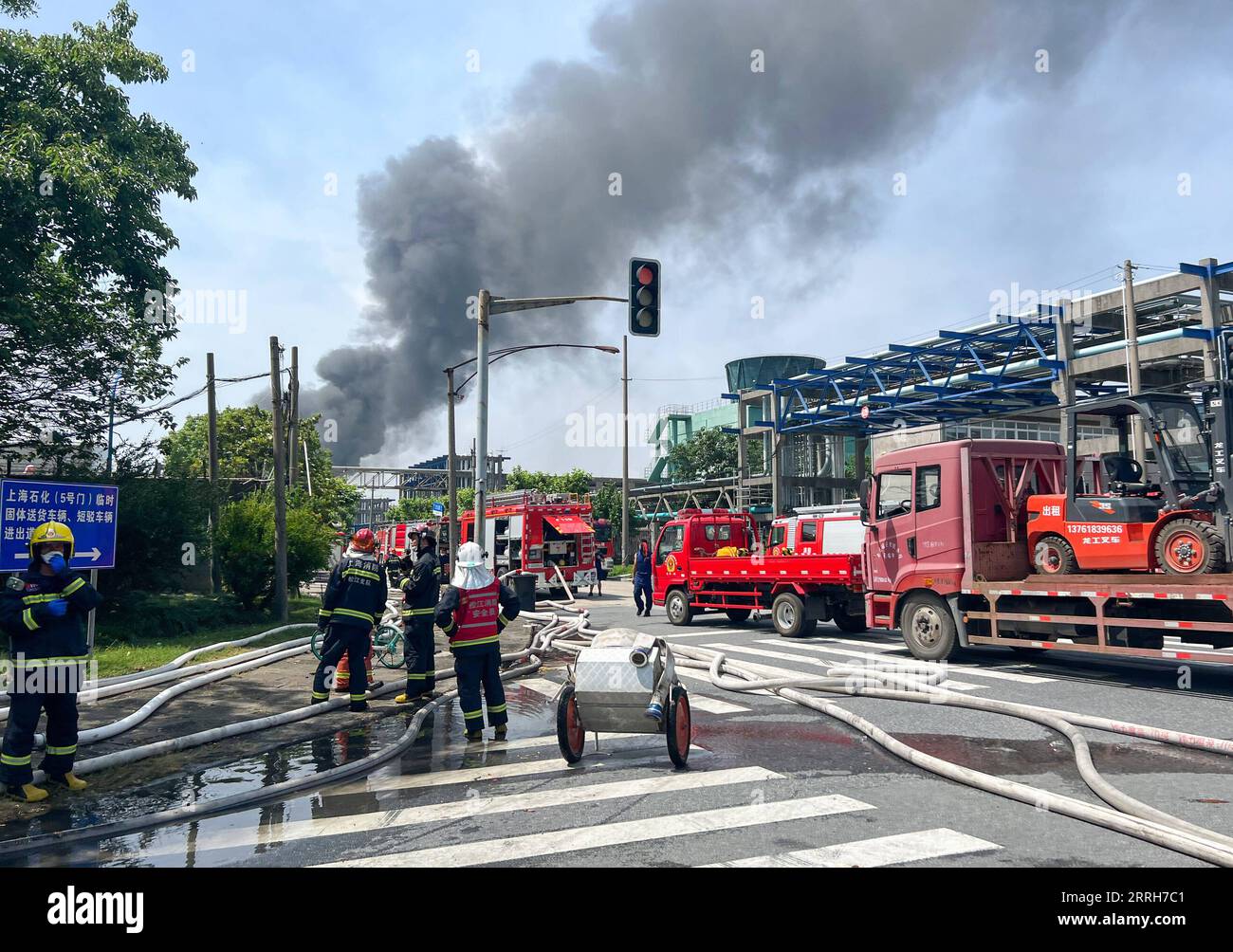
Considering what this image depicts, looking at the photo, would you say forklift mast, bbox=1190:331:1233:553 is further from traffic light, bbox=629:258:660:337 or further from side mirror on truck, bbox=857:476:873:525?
traffic light, bbox=629:258:660:337

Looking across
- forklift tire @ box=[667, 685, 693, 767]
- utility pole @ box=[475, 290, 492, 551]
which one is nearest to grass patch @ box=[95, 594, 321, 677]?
utility pole @ box=[475, 290, 492, 551]

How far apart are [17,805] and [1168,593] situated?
10.6 metres

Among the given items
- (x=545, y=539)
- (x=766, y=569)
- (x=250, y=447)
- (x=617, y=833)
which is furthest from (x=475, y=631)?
(x=250, y=447)

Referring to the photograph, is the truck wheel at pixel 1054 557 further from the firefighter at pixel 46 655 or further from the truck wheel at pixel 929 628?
the firefighter at pixel 46 655

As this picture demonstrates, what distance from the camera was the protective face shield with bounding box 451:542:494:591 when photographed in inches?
309

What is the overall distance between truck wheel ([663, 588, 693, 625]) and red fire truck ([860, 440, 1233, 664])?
589cm

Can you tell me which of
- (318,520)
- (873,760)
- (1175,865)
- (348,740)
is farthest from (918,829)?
(318,520)

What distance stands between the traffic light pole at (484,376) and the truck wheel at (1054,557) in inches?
263

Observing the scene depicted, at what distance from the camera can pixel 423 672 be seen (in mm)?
9641

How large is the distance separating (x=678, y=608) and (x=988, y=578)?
8.30 meters

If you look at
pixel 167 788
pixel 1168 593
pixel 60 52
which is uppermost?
pixel 60 52

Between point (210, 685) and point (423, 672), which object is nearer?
point (423, 672)
